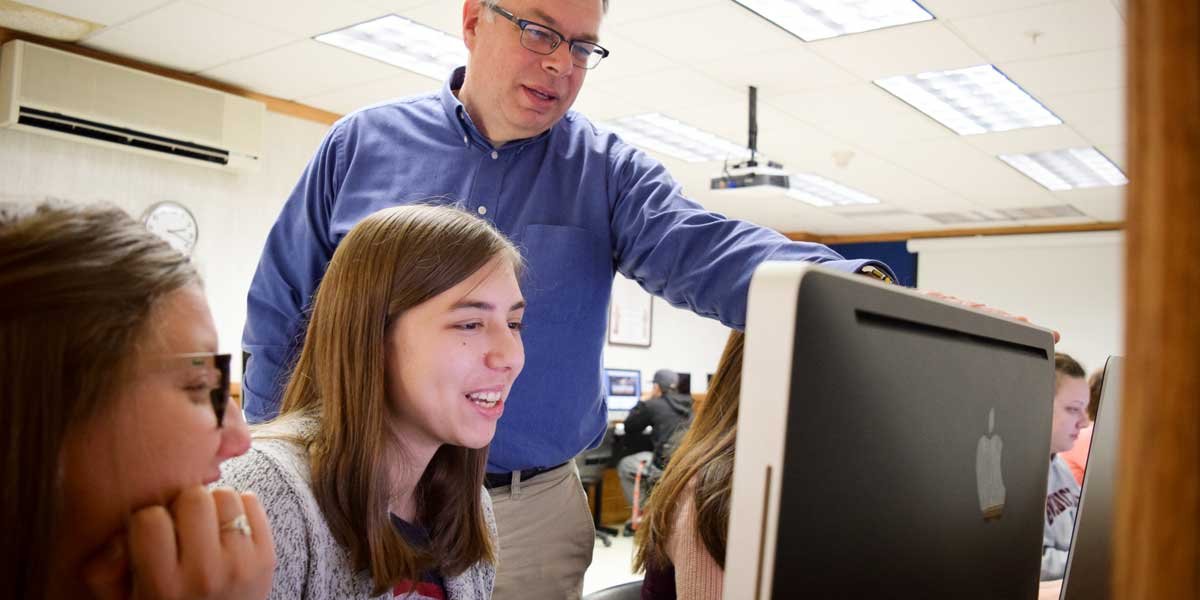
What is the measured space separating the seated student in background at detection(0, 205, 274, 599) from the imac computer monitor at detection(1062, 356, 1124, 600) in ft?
3.26

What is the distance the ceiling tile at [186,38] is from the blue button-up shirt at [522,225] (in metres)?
3.06

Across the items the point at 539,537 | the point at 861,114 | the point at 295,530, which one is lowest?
the point at 539,537

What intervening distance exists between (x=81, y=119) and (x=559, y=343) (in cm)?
431

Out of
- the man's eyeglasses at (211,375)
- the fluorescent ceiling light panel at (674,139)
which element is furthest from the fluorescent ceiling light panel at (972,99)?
the man's eyeglasses at (211,375)

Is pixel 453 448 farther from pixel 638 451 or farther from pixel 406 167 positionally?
pixel 638 451

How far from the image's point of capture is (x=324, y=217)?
1554 millimetres

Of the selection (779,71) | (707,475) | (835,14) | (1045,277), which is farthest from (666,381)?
(707,475)

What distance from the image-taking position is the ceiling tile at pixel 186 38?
13.9 feet

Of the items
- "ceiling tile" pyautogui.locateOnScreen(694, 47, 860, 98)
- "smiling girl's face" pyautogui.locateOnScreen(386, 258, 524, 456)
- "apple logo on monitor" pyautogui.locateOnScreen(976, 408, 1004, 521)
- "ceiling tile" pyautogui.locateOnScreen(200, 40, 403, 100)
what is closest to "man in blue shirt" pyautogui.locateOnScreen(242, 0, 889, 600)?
"smiling girl's face" pyautogui.locateOnScreen(386, 258, 524, 456)

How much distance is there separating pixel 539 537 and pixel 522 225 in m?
0.53

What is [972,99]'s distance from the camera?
505 cm

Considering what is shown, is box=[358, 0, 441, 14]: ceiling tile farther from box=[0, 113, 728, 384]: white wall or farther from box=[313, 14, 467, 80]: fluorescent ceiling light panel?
box=[0, 113, 728, 384]: white wall

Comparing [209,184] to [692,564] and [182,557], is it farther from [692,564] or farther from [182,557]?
[182,557]

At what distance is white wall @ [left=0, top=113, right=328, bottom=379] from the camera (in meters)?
4.78
